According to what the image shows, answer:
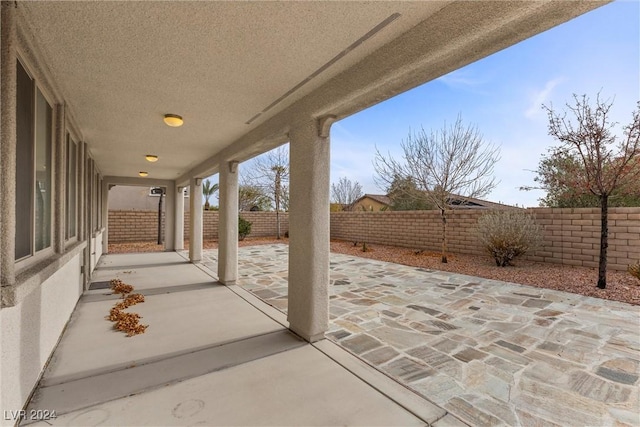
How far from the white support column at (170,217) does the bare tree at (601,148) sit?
11257mm

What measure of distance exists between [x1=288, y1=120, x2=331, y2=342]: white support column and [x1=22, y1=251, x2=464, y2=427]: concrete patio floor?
262 mm

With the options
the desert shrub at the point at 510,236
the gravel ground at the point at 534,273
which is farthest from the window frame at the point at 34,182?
the desert shrub at the point at 510,236

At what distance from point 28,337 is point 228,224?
3.60m

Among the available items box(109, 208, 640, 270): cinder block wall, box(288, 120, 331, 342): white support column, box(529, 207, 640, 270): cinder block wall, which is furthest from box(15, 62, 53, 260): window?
box(529, 207, 640, 270): cinder block wall

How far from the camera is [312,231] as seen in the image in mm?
3197

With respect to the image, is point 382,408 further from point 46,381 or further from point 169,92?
point 169,92

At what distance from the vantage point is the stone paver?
7.06ft

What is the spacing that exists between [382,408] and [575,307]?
4.06 m

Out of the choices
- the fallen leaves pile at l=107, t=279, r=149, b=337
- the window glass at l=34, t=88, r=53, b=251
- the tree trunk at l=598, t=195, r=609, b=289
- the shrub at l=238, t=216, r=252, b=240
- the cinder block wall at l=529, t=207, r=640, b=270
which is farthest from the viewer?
the shrub at l=238, t=216, r=252, b=240

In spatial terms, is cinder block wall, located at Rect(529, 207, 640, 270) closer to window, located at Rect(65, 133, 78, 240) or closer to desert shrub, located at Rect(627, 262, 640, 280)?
desert shrub, located at Rect(627, 262, 640, 280)

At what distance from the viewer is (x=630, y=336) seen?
129 inches

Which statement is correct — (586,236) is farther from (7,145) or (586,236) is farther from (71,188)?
(71,188)

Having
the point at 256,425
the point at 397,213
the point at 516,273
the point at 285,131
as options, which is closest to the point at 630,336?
the point at 516,273

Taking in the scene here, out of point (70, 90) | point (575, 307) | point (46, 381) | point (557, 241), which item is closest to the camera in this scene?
point (46, 381)
